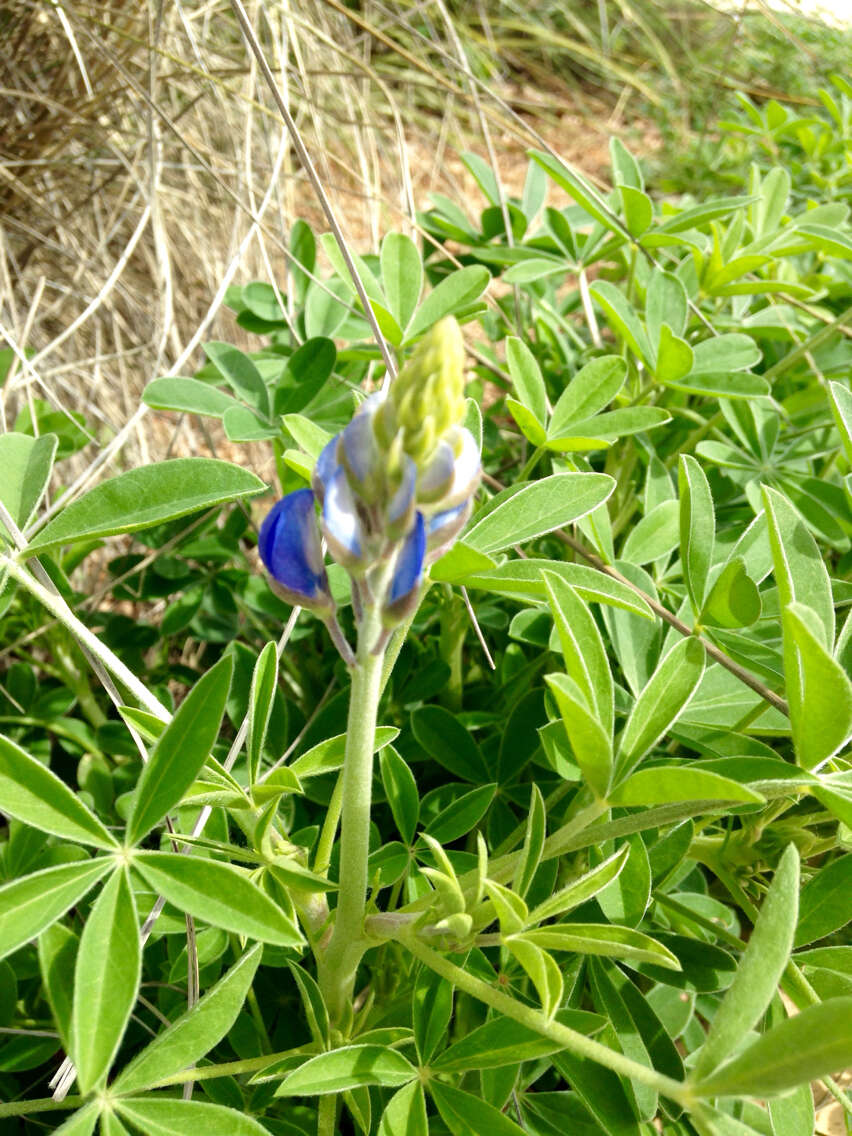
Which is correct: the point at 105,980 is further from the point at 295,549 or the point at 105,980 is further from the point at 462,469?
the point at 462,469

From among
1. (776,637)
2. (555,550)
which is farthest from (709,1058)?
(555,550)

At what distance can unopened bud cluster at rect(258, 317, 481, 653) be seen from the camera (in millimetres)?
639

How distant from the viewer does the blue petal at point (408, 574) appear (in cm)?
65

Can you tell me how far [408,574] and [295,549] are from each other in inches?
4.5

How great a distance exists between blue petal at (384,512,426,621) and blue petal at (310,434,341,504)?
7 centimetres

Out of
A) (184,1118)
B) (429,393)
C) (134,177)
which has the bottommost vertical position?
(184,1118)

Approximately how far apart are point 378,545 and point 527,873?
33 cm

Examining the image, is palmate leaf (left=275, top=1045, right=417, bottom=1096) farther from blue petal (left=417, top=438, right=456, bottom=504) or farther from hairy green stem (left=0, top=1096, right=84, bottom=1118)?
blue petal (left=417, top=438, right=456, bottom=504)

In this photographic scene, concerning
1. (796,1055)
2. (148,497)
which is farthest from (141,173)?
(796,1055)

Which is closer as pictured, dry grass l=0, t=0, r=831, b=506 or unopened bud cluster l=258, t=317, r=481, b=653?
unopened bud cluster l=258, t=317, r=481, b=653

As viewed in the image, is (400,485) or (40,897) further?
(40,897)

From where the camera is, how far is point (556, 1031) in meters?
0.72

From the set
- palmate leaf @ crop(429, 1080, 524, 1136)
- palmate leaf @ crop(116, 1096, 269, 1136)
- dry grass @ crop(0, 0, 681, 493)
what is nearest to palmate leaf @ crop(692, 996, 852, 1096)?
palmate leaf @ crop(429, 1080, 524, 1136)

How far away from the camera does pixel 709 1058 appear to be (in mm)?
693
